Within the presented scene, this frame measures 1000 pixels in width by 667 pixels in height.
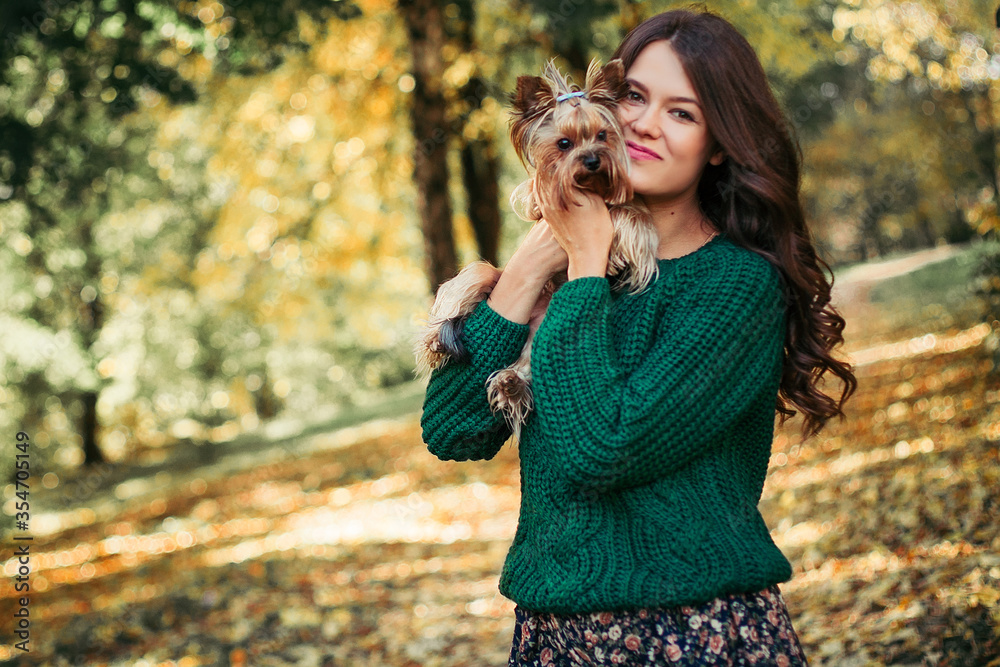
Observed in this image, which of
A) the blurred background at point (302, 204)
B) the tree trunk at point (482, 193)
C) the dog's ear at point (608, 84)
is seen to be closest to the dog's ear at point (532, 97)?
the dog's ear at point (608, 84)

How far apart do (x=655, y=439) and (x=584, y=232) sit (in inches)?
21.5

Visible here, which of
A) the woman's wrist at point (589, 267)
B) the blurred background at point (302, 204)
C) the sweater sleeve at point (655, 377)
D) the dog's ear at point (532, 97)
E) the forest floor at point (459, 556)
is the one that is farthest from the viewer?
the blurred background at point (302, 204)

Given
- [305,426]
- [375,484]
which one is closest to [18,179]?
[375,484]

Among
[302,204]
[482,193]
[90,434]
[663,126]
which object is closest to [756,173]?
[663,126]

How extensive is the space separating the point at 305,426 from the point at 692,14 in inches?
820

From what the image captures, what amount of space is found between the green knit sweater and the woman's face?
0.68 feet

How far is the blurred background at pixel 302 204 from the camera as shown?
22.8 feet

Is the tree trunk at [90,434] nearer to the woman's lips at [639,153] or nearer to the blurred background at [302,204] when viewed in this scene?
the blurred background at [302,204]

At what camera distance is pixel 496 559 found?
7367mm

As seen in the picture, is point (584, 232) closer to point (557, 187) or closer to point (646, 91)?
point (557, 187)

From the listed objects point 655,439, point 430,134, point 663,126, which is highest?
point 430,134

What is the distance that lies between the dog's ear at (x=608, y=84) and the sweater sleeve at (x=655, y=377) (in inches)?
20.6

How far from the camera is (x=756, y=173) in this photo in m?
2.05

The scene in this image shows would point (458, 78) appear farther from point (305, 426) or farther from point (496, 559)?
point (305, 426)
